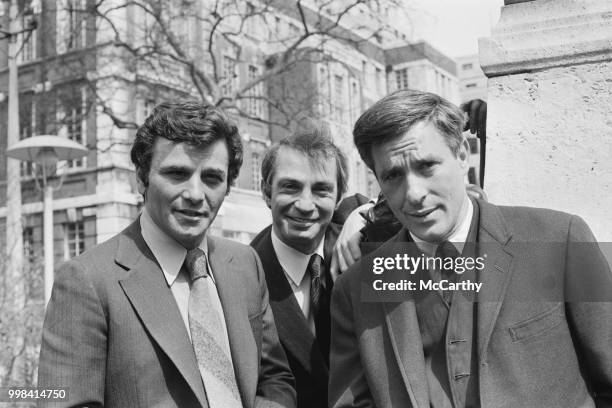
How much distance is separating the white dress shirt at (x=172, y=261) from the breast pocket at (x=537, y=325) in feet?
3.50

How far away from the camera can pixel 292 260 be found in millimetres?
3447

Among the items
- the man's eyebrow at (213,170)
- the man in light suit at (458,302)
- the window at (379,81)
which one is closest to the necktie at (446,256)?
the man in light suit at (458,302)

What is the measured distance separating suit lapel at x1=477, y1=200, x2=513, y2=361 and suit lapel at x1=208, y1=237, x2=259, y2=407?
902mm

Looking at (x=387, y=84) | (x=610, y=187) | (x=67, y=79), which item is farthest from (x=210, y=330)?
(x=387, y=84)

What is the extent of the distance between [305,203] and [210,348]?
0.97m

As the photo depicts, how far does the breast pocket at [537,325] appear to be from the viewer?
228cm

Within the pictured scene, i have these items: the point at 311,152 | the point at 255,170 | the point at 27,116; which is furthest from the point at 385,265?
the point at 255,170

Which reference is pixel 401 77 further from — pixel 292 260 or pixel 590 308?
pixel 590 308

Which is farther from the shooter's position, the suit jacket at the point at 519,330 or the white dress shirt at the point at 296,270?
the white dress shirt at the point at 296,270

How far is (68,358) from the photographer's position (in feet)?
7.96

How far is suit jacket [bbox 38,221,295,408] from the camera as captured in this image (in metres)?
2.44

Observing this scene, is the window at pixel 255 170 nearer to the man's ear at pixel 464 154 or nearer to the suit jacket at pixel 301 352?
the suit jacket at pixel 301 352

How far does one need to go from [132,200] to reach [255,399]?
20.5 metres

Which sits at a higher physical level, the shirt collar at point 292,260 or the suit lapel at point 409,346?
the shirt collar at point 292,260
